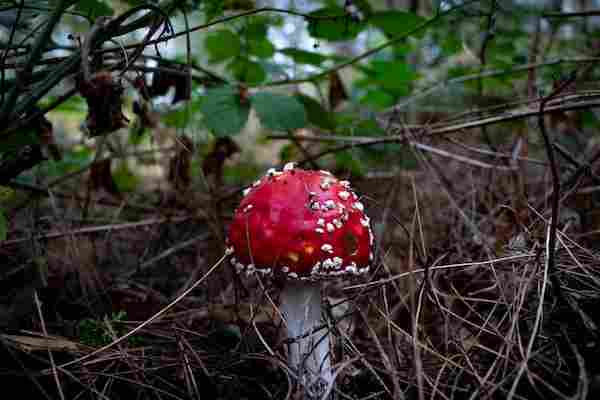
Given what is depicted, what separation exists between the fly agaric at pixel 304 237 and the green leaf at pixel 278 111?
604mm

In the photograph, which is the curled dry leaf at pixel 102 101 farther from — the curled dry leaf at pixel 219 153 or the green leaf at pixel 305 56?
the green leaf at pixel 305 56

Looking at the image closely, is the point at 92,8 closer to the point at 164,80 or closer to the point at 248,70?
the point at 164,80

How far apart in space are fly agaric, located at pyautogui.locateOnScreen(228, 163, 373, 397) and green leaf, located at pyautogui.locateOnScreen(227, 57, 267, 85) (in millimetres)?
1404

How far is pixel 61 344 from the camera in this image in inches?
69.7

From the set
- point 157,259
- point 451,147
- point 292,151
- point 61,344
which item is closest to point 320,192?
point 61,344

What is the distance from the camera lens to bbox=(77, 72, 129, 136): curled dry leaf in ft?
4.62

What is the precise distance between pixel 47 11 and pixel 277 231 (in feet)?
4.09

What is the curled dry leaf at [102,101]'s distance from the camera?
1.41 meters

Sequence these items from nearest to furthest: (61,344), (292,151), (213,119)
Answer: (61,344) < (213,119) < (292,151)

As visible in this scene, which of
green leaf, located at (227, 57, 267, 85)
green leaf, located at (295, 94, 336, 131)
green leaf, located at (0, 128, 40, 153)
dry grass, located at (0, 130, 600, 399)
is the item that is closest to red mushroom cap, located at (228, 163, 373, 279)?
dry grass, located at (0, 130, 600, 399)

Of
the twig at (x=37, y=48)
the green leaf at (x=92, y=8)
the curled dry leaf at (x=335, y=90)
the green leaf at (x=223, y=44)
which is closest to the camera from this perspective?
the twig at (x=37, y=48)

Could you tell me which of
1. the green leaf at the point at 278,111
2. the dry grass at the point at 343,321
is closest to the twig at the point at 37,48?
the dry grass at the point at 343,321

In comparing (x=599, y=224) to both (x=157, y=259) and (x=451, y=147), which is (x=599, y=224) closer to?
(x=451, y=147)

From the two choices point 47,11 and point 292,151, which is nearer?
point 47,11
